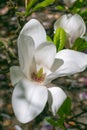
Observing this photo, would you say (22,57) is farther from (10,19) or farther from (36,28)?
(10,19)

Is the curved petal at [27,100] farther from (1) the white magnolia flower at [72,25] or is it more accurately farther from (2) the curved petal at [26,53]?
(1) the white magnolia flower at [72,25]

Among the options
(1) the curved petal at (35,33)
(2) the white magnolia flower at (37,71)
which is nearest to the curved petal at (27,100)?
(2) the white magnolia flower at (37,71)

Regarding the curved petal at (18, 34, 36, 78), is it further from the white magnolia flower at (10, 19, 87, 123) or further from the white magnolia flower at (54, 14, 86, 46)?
the white magnolia flower at (54, 14, 86, 46)

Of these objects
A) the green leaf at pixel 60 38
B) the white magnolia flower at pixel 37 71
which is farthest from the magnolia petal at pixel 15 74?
the green leaf at pixel 60 38

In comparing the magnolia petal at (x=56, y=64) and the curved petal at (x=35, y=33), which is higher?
→ the curved petal at (x=35, y=33)

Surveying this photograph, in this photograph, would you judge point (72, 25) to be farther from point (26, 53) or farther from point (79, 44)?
point (26, 53)

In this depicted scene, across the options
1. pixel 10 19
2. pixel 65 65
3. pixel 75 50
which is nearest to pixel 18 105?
pixel 65 65

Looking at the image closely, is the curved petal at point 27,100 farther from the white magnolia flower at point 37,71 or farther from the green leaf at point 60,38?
the green leaf at point 60,38

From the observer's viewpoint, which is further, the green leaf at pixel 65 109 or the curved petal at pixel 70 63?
the green leaf at pixel 65 109

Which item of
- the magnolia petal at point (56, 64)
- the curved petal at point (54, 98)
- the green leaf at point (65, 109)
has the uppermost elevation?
the magnolia petal at point (56, 64)
